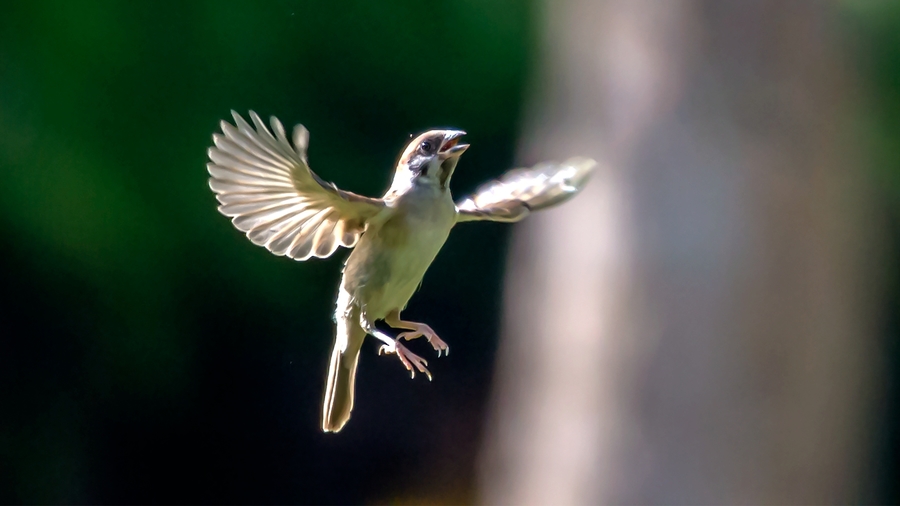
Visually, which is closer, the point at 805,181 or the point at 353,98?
the point at 805,181

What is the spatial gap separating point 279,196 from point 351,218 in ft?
0.22

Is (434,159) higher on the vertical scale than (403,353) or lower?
higher

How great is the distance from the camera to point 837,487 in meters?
1.66

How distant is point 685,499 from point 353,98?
39.3 inches

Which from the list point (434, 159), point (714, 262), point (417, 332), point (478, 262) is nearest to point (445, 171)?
point (434, 159)

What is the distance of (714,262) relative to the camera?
4.92ft

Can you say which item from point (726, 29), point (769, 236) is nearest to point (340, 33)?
point (726, 29)

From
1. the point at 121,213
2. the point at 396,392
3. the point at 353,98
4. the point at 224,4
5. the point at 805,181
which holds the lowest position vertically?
the point at 396,392

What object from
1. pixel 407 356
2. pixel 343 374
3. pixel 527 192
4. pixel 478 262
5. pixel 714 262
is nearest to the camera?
pixel 407 356

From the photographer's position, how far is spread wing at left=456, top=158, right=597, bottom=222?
869mm

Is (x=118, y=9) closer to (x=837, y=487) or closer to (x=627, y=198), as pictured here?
(x=627, y=198)

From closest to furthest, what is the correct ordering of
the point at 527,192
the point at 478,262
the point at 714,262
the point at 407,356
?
the point at 407,356 < the point at 527,192 < the point at 714,262 < the point at 478,262

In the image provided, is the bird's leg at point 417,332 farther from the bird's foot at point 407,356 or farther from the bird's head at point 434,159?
the bird's head at point 434,159

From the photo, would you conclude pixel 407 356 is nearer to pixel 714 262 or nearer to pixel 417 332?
pixel 417 332
